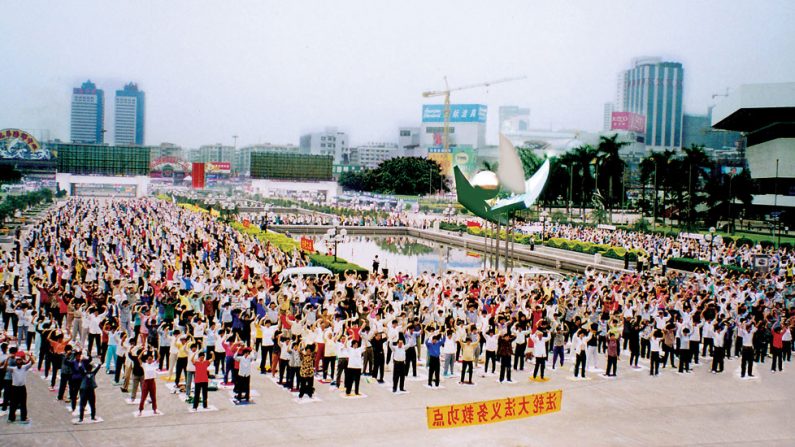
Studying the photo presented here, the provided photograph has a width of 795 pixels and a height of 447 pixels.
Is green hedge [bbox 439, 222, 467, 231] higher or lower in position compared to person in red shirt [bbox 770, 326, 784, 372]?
higher

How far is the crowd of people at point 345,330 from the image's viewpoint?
520 inches

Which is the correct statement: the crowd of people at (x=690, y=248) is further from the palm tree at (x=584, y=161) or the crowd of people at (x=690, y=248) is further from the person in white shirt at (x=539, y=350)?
the palm tree at (x=584, y=161)

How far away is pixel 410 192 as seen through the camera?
111 metres

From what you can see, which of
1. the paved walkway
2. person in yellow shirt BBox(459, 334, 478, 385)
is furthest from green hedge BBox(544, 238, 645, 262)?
person in yellow shirt BBox(459, 334, 478, 385)

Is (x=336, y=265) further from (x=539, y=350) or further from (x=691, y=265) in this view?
(x=691, y=265)

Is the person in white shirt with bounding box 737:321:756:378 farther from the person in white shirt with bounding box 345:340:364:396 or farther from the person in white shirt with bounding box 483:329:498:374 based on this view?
the person in white shirt with bounding box 345:340:364:396

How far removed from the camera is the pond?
39094 millimetres

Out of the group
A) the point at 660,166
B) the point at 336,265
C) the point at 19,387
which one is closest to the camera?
the point at 19,387

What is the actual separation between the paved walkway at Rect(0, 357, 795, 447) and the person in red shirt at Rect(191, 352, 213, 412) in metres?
0.29

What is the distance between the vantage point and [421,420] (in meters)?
12.4

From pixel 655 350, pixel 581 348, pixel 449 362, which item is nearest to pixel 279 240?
pixel 449 362

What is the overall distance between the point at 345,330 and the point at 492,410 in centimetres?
416

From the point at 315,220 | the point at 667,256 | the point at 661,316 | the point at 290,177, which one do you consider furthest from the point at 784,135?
the point at 290,177

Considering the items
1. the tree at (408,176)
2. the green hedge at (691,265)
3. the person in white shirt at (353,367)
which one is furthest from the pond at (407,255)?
the tree at (408,176)
